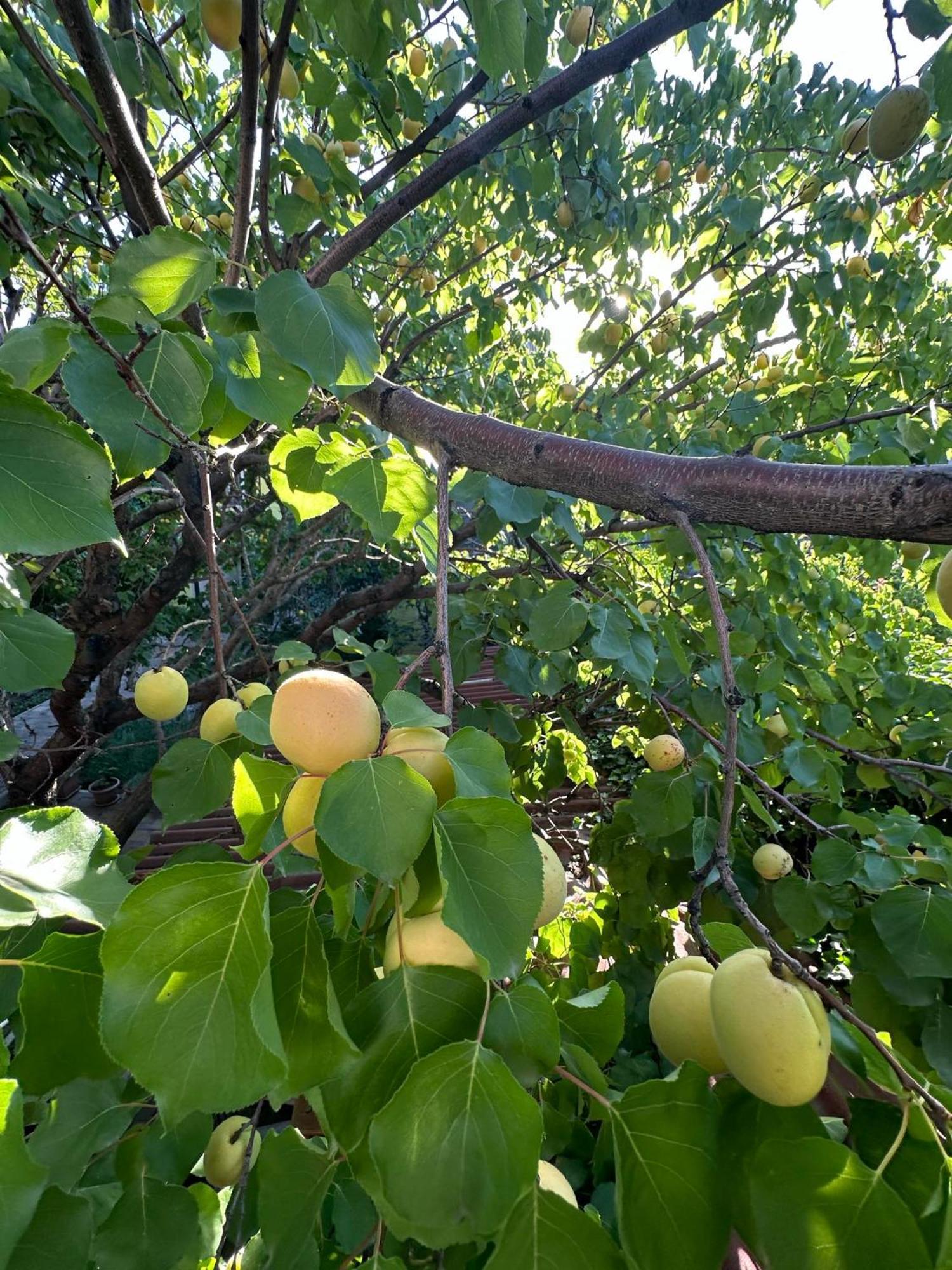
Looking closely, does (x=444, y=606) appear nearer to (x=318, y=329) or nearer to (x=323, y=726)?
(x=323, y=726)

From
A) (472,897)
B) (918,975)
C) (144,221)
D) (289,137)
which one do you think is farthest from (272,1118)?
(289,137)

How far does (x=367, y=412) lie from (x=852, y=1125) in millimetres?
1198

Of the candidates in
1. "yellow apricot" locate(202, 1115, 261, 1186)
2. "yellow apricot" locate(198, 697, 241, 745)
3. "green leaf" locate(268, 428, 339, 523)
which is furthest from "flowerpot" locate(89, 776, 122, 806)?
"green leaf" locate(268, 428, 339, 523)

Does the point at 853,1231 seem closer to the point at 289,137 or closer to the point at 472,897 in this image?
the point at 472,897

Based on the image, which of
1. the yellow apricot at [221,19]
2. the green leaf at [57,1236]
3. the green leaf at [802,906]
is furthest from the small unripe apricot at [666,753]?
the yellow apricot at [221,19]

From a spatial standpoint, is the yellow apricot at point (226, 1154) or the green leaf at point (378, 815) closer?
the green leaf at point (378, 815)

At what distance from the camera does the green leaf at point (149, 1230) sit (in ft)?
2.02

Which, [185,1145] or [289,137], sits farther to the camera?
[289,137]

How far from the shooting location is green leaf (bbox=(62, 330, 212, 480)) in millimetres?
710

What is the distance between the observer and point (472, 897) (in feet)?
1.51

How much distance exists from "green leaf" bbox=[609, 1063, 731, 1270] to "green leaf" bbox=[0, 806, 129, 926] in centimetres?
42

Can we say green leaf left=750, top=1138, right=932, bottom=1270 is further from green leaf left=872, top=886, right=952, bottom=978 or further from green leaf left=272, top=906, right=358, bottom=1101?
green leaf left=872, top=886, right=952, bottom=978

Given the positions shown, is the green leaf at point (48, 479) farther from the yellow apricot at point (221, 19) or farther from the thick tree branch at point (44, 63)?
the yellow apricot at point (221, 19)

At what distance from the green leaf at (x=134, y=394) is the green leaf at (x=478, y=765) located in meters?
0.50
